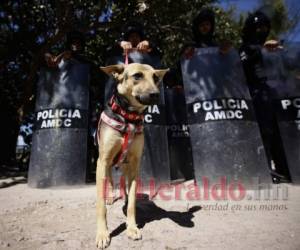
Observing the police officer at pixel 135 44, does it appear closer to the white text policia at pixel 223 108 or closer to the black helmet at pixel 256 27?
the white text policia at pixel 223 108

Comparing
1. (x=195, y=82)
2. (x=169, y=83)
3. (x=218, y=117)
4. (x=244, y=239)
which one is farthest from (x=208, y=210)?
(x=169, y=83)

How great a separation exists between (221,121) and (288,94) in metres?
1.46

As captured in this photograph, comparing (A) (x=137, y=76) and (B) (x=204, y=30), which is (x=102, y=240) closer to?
(A) (x=137, y=76)

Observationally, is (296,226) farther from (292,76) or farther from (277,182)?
(292,76)

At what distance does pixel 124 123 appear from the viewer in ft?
9.97

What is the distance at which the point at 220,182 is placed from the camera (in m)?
4.49

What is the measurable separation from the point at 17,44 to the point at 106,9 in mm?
2848

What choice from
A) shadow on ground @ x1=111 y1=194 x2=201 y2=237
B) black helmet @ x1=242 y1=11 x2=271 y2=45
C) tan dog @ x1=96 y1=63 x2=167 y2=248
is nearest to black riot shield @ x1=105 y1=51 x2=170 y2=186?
shadow on ground @ x1=111 y1=194 x2=201 y2=237

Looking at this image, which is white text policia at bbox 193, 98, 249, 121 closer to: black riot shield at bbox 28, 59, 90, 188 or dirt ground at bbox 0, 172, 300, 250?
dirt ground at bbox 0, 172, 300, 250

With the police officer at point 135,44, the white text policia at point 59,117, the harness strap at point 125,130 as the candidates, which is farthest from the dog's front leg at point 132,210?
the police officer at point 135,44

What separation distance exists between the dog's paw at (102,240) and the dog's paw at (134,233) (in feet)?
A: 0.74

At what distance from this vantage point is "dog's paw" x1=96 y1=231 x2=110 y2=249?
8.41ft

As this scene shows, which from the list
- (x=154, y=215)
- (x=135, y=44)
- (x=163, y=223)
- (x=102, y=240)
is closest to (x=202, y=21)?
(x=135, y=44)

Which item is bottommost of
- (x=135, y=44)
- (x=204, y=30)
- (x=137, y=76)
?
(x=137, y=76)
